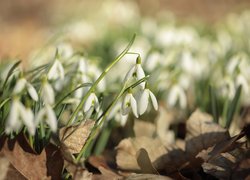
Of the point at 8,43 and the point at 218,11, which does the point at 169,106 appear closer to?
the point at 8,43

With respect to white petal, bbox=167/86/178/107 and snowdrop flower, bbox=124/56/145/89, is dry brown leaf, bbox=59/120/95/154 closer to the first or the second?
snowdrop flower, bbox=124/56/145/89

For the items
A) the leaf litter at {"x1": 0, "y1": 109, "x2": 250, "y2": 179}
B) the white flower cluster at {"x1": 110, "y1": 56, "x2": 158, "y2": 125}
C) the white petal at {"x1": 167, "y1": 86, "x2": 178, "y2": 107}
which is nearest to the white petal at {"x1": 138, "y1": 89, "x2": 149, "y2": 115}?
the white flower cluster at {"x1": 110, "y1": 56, "x2": 158, "y2": 125}

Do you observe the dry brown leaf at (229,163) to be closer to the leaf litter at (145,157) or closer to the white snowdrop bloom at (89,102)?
the leaf litter at (145,157)

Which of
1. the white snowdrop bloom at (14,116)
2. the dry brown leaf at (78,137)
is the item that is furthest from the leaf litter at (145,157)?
the white snowdrop bloom at (14,116)

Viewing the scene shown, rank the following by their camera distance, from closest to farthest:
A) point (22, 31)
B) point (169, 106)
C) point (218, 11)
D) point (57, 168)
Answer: point (57, 168) < point (169, 106) < point (22, 31) < point (218, 11)

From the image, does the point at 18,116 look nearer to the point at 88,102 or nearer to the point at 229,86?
the point at 88,102

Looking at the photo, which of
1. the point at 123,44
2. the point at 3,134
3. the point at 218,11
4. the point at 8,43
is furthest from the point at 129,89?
the point at 218,11
